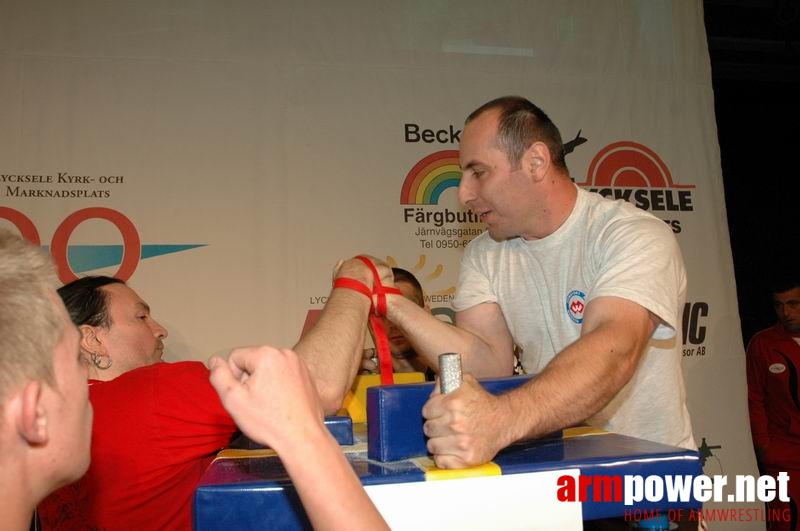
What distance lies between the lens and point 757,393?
4492 mm

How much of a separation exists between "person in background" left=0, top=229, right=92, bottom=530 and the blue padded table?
0.60ft

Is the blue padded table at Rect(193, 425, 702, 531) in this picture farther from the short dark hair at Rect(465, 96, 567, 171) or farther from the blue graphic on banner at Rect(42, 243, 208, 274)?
the blue graphic on banner at Rect(42, 243, 208, 274)

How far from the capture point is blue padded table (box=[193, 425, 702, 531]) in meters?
0.91

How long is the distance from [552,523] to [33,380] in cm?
69

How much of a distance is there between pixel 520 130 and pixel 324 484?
1.54 m

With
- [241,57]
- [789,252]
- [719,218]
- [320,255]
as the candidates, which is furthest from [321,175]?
[789,252]

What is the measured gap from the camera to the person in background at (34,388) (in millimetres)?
782

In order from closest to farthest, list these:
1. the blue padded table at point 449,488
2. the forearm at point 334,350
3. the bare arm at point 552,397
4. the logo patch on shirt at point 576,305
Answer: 1. the blue padded table at point 449,488
2. the bare arm at point 552,397
3. the forearm at point 334,350
4. the logo patch on shirt at point 576,305

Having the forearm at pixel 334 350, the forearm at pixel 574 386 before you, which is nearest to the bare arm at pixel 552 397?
the forearm at pixel 574 386

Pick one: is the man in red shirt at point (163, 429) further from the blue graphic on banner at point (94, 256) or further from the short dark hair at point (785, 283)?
the short dark hair at point (785, 283)

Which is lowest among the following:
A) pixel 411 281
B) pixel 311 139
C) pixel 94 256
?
pixel 411 281

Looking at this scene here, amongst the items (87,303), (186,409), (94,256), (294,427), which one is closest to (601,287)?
(186,409)

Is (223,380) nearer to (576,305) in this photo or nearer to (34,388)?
(34,388)

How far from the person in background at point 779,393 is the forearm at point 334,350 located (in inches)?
148
